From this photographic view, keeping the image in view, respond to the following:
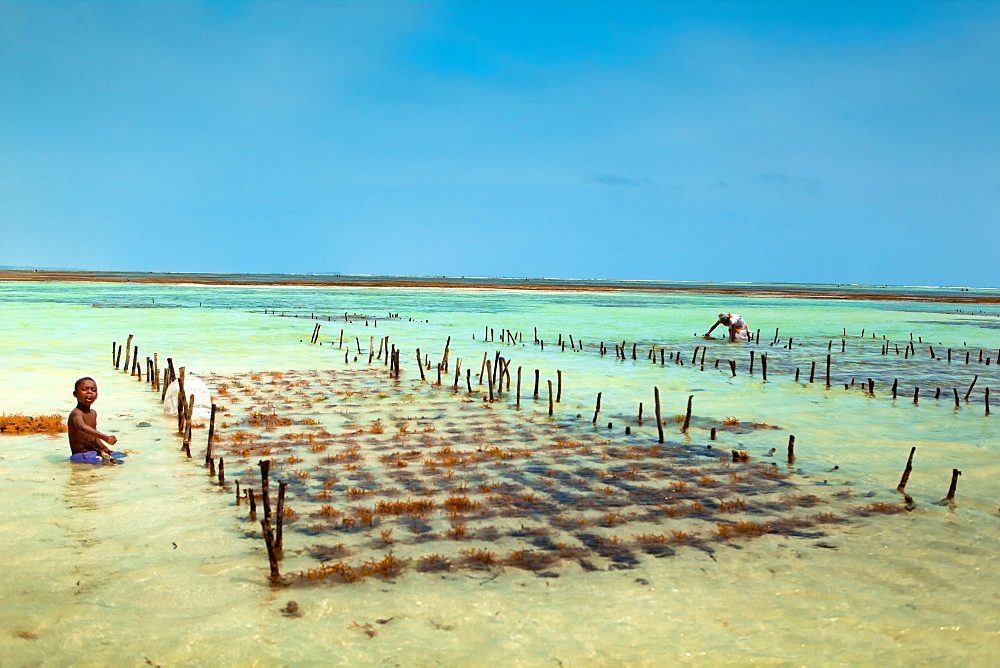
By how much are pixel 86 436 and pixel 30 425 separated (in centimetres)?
305

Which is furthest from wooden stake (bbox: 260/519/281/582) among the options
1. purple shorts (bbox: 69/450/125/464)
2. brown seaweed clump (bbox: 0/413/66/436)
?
brown seaweed clump (bbox: 0/413/66/436)

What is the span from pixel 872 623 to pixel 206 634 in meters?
5.46

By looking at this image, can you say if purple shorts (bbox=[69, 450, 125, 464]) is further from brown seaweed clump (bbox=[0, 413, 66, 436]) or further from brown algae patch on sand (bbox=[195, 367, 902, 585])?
brown seaweed clump (bbox=[0, 413, 66, 436])

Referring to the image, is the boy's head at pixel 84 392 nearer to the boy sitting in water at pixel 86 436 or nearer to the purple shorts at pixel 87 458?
the boy sitting in water at pixel 86 436

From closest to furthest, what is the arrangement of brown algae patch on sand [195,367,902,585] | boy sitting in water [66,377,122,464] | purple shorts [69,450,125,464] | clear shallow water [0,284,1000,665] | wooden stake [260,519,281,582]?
clear shallow water [0,284,1000,665] < wooden stake [260,519,281,582] < brown algae patch on sand [195,367,902,585] < boy sitting in water [66,377,122,464] < purple shorts [69,450,125,464]

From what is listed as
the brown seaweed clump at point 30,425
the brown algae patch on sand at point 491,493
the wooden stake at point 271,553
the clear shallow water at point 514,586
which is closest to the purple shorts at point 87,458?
the clear shallow water at point 514,586

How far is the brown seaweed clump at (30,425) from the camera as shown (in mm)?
12062

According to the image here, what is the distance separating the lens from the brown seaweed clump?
1206cm

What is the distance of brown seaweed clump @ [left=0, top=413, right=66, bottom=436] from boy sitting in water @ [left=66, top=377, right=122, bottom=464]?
2367mm

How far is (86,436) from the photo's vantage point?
33.1 feet

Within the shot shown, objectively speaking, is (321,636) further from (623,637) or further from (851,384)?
(851,384)

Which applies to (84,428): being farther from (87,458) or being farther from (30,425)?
(30,425)

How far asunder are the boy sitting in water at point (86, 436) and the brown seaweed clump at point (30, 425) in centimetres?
237

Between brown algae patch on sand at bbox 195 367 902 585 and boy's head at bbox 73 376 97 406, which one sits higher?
boy's head at bbox 73 376 97 406
